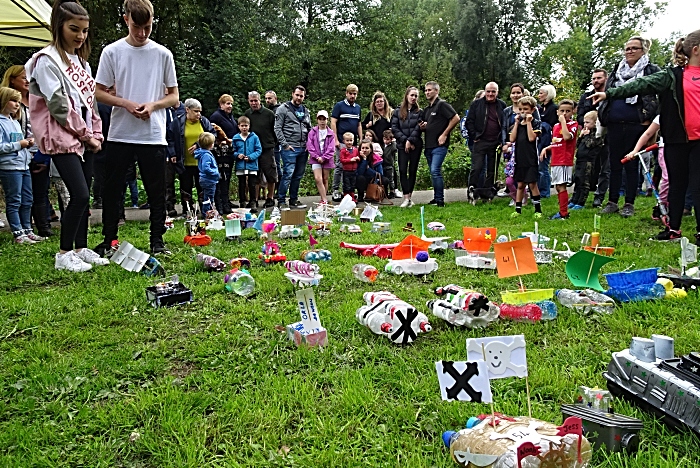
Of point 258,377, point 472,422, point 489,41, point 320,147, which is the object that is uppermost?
point 489,41

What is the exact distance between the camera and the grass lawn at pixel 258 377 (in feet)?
5.66

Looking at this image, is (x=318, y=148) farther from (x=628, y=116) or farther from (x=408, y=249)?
(x=408, y=249)

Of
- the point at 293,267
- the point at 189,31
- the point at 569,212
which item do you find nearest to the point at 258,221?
the point at 293,267

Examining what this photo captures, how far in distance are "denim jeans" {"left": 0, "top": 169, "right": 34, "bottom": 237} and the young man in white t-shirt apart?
86.2 inches

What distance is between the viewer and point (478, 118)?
8.52m

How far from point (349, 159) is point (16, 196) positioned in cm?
533

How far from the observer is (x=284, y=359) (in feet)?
7.95

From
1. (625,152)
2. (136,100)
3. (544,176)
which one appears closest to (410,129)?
(544,176)

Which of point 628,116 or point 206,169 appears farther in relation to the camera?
point 206,169

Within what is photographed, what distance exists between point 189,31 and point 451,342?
20338 millimetres

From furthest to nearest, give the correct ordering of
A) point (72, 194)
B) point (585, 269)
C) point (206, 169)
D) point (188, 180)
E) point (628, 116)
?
point (188, 180) < point (206, 169) < point (628, 116) < point (72, 194) < point (585, 269)

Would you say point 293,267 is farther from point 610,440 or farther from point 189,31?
point 189,31

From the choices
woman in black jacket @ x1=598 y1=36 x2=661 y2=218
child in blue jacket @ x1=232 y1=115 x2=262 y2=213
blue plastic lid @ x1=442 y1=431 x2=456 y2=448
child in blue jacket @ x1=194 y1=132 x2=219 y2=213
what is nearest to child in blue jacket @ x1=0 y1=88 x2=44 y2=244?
child in blue jacket @ x1=194 y1=132 x2=219 y2=213

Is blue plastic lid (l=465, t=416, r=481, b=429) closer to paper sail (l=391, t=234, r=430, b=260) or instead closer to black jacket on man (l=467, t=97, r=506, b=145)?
paper sail (l=391, t=234, r=430, b=260)
